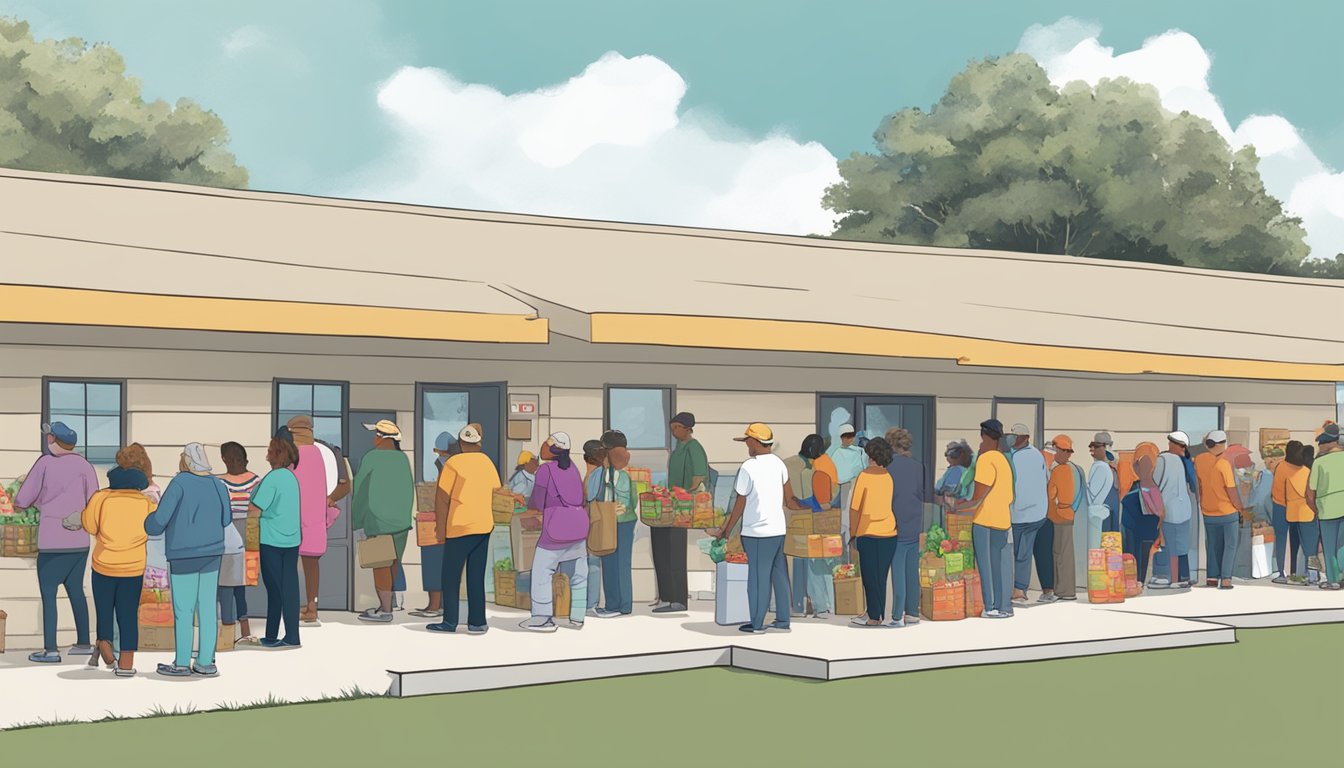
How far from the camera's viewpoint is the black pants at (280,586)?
12.9m

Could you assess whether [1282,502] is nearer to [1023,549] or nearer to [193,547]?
[1023,549]

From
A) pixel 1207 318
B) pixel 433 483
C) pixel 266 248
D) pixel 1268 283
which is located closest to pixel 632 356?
pixel 433 483

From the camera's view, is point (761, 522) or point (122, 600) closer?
point (122, 600)

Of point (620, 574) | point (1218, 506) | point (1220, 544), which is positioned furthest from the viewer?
point (1220, 544)

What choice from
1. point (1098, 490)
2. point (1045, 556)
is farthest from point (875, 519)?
point (1098, 490)

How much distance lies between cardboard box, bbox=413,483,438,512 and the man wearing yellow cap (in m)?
0.74

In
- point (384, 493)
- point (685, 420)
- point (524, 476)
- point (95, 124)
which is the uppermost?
point (95, 124)

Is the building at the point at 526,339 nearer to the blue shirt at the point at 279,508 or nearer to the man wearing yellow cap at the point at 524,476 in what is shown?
the man wearing yellow cap at the point at 524,476

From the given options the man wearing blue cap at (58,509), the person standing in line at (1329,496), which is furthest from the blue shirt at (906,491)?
the man wearing blue cap at (58,509)

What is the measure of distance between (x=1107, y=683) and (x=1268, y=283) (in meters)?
14.3

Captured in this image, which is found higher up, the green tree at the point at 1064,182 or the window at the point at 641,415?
the green tree at the point at 1064,182

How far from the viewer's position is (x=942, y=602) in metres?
14.9

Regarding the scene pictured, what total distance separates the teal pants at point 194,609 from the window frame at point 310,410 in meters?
3.56

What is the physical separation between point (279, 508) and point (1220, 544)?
33.3 ft
